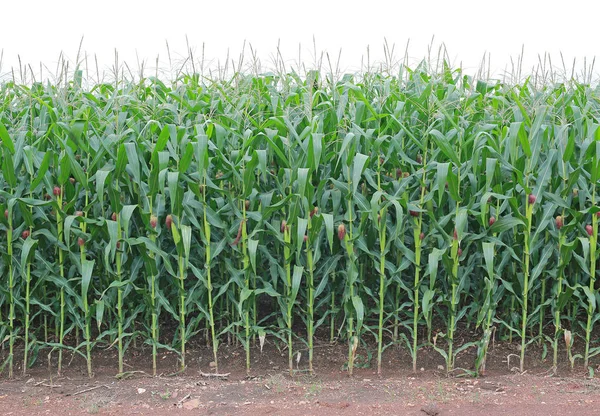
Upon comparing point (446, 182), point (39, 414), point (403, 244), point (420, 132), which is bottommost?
point (39, 414)

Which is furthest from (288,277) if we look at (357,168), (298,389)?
(357,168)

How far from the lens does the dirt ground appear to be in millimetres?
4727

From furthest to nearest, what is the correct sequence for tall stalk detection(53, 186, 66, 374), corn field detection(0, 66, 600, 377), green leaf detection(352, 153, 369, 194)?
tall stalk detection(53, 186, 66, 374) → corn field detection(0, 66, 600, 377) → green leaf detection(352, 153, 369, 194)

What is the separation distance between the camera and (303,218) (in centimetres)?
502

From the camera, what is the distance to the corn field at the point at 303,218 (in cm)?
503

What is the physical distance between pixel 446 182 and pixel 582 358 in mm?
1750

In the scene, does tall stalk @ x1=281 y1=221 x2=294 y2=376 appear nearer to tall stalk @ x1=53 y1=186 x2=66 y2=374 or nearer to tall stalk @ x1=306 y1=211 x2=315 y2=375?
tall stalk @ x1=306 y1=211 x2=315 y2=375

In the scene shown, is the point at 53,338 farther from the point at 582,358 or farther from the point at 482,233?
the point at 582,358

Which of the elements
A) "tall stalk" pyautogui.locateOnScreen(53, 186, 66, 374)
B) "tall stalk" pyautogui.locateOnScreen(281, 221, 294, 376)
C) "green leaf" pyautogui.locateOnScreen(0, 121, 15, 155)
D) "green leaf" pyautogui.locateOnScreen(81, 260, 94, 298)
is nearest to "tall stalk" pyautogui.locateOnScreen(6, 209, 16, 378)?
"tall stalk" pyautogui.locateOnScreen(53, 186, 66, 374)

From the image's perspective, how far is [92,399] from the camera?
4.99 meters

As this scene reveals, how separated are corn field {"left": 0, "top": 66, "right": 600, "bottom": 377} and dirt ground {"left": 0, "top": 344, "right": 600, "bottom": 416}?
0.43 feet

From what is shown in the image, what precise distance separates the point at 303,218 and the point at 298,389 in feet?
3.68

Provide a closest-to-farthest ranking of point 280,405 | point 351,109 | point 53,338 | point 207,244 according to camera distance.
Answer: point 280,405 < point 207,244 < point 351,109 < point 53,338

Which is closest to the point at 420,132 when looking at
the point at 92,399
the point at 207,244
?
the point at 207,244
